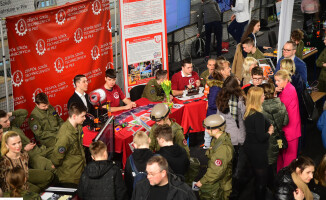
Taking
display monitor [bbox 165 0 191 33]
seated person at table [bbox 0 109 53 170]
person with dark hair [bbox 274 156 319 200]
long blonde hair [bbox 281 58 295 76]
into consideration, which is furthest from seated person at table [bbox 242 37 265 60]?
seated person at table [bbox 0 109 53 170]

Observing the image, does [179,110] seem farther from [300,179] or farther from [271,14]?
[271,14]

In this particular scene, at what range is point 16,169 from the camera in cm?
386

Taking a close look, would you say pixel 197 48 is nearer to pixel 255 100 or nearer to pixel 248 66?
pixel 248 66

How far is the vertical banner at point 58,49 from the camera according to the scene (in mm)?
6227

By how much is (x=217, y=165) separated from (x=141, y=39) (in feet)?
12.8

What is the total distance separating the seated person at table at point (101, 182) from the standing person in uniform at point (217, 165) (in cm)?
100

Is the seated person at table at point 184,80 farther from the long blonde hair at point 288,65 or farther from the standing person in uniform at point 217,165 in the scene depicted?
the standing person in uniform at point 217,165

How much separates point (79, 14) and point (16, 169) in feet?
12.0

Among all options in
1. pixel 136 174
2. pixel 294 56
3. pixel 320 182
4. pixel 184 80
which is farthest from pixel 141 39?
pixel 320 182

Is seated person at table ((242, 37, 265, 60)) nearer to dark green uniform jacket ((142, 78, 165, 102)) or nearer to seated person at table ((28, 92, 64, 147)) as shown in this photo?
dark green uniform jacket ((142, 78, 165, 102))

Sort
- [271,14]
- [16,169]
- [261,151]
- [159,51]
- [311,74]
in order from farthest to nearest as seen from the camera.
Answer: [271,14] → [311,74] → [159,51] → [261,151] → [16,169]

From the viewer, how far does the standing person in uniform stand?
454 centimetres

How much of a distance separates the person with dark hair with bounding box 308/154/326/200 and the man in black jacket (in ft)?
5.13

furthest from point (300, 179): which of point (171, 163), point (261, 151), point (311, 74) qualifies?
point (311, 74)
